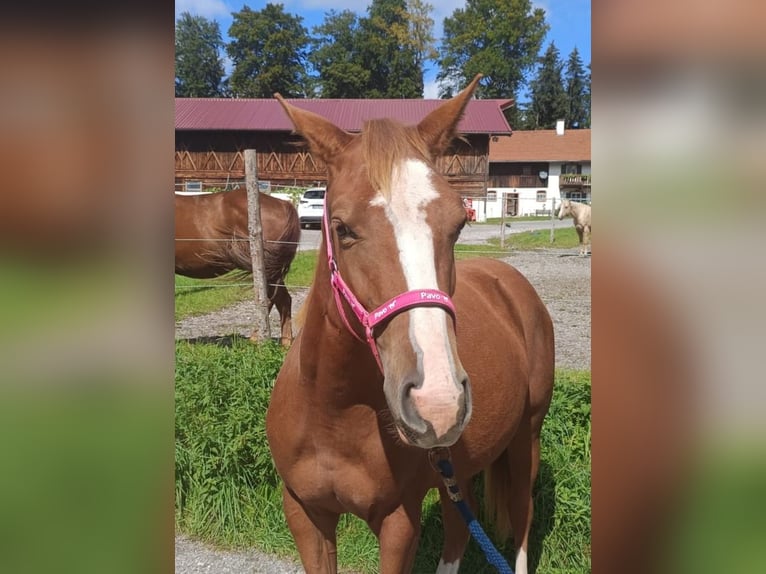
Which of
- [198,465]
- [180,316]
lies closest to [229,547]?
[198,465]

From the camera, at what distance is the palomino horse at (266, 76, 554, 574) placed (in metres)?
1.37

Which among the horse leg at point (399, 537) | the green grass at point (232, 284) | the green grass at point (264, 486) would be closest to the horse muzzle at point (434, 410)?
the horse leg at point (399, 537)

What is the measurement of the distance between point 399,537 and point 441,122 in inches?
62.6

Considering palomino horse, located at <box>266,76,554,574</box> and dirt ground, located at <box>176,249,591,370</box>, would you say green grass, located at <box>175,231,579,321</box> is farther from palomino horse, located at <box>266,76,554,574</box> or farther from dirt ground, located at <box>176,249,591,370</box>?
palomino horse, located at <box>266,76,554,574</box>

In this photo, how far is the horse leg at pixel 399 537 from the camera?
2.06 metres

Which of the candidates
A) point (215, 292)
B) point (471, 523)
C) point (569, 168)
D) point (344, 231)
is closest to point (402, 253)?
point (344, 231)

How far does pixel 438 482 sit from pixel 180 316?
7808mm

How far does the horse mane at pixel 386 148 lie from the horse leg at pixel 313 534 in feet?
4.86

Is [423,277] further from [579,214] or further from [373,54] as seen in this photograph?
[373,54]

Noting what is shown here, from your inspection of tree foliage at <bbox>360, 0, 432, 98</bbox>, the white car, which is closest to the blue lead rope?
the white car

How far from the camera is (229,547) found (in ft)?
11.6

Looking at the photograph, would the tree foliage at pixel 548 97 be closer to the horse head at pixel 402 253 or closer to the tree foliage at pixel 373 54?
the tree foliage at pixel 373 54

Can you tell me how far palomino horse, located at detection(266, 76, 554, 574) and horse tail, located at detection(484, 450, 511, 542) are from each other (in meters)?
0.13
